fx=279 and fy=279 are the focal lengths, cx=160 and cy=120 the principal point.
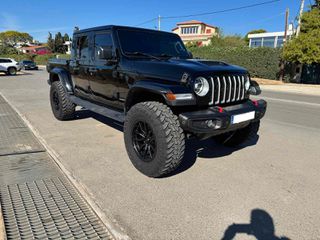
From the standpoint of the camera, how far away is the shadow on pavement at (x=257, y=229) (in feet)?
8.32

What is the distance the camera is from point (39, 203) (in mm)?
3014

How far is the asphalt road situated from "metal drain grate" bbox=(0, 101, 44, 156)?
275 mm

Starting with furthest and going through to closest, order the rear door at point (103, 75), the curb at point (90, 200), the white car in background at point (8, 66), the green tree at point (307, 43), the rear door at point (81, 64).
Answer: the white car in background at point (8, 66) < the green tree at point (307, 43) < the rear door at point (81, 64) < the rear door at point (103, 75) < the curb at point (90, 200)

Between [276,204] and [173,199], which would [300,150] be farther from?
[173,199]

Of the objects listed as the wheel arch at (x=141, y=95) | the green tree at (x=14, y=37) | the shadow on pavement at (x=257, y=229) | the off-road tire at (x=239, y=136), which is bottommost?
the shadow on pavement at (x=257, y=229)

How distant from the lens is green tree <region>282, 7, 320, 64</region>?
19.2 metres

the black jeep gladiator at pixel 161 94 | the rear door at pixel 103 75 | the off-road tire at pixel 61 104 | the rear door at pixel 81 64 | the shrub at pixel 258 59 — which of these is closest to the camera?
the black jeep gladiator at pixel 161 94

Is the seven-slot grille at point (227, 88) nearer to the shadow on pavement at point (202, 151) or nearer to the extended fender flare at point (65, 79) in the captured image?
the shadow on pavement at point (202, 151)

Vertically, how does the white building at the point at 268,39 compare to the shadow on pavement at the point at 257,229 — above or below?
above

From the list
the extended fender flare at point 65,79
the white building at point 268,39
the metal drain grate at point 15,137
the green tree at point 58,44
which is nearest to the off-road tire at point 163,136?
the metal drain grate at point 15,137

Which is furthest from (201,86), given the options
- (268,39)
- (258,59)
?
(268,39)

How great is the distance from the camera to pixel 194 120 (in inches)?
127

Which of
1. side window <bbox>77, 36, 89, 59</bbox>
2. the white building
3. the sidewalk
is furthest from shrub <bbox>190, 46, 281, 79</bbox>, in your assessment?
the white building

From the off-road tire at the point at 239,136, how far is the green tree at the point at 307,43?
1769cm
